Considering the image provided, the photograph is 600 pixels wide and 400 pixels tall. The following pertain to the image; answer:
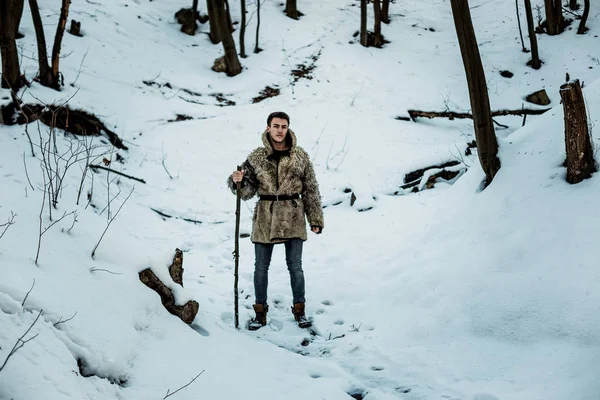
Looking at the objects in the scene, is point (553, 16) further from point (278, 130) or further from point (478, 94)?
point (278, 130)

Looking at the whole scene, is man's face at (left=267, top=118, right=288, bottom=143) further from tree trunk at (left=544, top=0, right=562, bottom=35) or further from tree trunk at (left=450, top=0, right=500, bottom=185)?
tree trunk at (left=544, top=0, right=562, bottom=35)

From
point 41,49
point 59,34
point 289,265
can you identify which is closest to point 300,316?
point 289,265

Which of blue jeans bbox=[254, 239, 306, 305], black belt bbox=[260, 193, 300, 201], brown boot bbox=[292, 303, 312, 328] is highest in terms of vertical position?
Result: black belt bbox=[260, 193, 300, 201]

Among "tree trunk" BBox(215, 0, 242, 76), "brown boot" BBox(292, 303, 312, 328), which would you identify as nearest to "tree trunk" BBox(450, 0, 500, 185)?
"brown boot" BBox(292, 303, 312, 328)

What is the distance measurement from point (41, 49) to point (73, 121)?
1.76 meters

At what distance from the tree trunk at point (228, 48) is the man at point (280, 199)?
1085 cm

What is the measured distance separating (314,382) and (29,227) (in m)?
2.26

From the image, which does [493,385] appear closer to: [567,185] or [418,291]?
[418,291]

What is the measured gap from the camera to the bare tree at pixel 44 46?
9.15 meters

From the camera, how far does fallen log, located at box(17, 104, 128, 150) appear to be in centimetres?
812

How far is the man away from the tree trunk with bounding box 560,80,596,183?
230cm

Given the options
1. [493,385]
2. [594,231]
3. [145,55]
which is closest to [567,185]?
[594,231]

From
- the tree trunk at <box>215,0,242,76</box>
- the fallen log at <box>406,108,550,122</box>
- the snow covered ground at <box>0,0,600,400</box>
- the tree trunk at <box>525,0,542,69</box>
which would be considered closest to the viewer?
the snow covered ground at <box>0,0,600,400</box>

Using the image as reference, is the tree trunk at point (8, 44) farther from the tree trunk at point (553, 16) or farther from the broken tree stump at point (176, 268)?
the tree trunk at point (553, 16)
